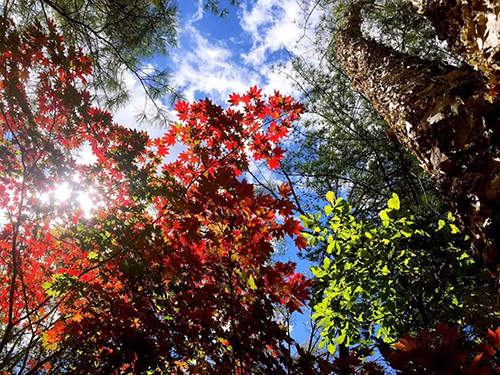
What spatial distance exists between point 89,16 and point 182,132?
10.2 feet

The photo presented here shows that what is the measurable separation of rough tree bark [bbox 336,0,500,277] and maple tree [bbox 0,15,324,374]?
3.62ft

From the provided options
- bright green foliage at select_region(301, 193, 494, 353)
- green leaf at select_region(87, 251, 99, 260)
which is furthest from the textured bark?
green leaf at select_region(87, 251, 99, 260)

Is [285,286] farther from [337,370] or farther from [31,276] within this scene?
[31,276]

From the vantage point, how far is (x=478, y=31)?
110 centimetres

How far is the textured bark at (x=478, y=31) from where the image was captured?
1.01 metres

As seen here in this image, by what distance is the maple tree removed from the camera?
7.20 ft

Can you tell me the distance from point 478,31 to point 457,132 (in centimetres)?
42

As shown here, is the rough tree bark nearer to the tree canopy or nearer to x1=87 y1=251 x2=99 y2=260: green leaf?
the tree canopy

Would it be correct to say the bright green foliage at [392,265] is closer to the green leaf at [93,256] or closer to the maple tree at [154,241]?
the maple tree at [154,241]

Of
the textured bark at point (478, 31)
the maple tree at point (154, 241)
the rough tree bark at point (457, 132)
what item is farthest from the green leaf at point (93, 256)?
the textured bark at point (478, 31)

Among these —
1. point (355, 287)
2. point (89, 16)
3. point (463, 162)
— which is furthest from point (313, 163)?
point (89, 16)

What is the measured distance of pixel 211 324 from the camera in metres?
2.38

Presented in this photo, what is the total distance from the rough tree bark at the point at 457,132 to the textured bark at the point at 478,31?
2cm

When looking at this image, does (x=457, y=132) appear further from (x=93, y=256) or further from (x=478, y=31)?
(x=93, y=256)
